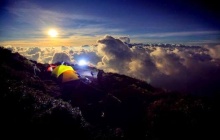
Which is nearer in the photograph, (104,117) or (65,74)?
(104,117)

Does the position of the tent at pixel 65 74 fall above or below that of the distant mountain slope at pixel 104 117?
above

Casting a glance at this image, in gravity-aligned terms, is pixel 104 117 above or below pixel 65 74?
below

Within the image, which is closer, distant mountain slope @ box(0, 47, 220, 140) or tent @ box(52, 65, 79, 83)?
distant mountain slope @ box(0, 47, 220, 140)

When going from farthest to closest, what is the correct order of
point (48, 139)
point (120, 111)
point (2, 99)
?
point (120, 111)
point (2, 99)
point (48, 139)

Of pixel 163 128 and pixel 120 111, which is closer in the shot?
pixel 163 128

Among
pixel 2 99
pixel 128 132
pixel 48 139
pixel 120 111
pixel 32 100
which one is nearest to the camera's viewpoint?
pixel 48 139

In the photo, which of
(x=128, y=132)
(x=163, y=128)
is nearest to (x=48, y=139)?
(x=128, y=132)

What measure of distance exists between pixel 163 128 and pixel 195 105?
196 inches

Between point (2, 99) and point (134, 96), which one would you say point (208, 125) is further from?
point (2, 99)

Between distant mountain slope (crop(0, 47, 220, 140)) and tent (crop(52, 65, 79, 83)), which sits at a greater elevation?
tent (crop(52, 65, 79, 83))

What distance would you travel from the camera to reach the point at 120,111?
2711 cm

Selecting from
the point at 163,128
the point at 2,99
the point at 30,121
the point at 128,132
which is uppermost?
the point at 2,99

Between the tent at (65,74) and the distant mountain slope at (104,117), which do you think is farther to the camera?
the tent at (65,74)

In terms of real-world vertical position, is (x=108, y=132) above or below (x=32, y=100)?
below
